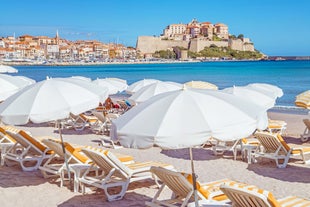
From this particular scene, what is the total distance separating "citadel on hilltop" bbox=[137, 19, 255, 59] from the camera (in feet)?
372

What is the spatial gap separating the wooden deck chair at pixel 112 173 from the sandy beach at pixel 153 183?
0.50 ft

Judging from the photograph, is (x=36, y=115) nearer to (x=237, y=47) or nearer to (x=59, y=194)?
(x=59, y=194)

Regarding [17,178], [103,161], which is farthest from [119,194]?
[17,178]

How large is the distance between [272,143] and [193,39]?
109m

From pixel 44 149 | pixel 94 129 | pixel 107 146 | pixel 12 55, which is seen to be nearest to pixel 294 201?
pixel 44 149

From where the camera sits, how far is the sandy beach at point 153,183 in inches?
202

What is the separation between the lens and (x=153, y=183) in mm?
5703

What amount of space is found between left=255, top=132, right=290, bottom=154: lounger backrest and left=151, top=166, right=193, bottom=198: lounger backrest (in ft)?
9.28

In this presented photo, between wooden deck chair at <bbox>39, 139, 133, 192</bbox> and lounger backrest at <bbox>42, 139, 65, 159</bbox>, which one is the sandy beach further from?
lounger backrest at <bbox>42, 139, 65, 159</bbox>

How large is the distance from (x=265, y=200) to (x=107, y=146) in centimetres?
564

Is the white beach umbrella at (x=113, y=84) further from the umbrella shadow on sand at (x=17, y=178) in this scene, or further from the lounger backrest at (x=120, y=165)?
the lounger backrest at (x=120, y=165)

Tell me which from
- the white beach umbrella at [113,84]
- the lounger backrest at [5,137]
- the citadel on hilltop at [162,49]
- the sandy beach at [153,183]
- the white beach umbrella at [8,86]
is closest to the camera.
A: the sandy beach at [153,183]

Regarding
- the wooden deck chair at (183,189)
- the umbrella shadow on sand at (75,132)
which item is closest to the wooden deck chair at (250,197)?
the wooden deck chair at (183,189)

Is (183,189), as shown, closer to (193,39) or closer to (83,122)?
(83,122)
